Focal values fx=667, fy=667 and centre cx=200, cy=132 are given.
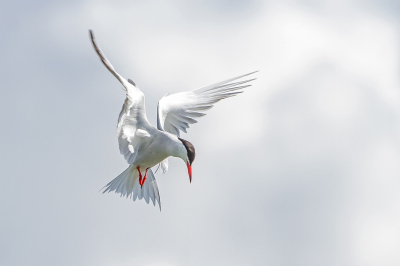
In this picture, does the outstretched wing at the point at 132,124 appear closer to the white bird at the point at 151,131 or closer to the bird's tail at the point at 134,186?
the white bird at the point at 151,131

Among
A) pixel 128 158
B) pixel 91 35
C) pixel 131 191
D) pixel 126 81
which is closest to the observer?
pixel 91 35

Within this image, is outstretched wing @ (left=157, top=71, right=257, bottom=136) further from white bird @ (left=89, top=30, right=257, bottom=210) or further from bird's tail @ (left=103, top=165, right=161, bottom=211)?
bird's tail @ (left=103, top=165, right=161, bottom=211)

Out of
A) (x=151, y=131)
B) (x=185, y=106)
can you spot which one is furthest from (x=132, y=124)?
(x=185, y=106)

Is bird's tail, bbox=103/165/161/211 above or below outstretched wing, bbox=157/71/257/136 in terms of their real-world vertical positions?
below

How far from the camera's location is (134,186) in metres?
10.8

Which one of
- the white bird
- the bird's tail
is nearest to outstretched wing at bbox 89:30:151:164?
the white bird

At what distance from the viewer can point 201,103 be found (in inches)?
424

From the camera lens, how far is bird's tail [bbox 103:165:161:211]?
10.7 meters

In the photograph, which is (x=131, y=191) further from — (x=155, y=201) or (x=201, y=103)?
(x=201, y=103)

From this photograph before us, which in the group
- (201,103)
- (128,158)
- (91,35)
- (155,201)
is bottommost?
(155,201)

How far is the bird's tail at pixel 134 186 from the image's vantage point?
10.7m

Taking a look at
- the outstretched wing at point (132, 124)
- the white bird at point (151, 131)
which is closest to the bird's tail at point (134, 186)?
the white bird at point (151, 131)

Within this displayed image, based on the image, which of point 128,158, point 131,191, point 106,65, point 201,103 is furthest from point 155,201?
→ point 106,65

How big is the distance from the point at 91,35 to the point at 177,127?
3.18m
